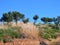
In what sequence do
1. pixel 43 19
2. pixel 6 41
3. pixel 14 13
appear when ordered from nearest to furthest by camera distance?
pixel 6 41, pixel 14 13, pixel 43 19

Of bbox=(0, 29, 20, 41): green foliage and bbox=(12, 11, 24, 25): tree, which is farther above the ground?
bbox=(12, 11, 24, 25): tree

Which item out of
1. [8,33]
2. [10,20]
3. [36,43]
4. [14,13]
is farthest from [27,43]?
[14,13]

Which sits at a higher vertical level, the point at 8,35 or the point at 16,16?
the point at 16,16

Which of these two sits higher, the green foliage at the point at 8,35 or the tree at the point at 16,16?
the tree at the point at 16,16

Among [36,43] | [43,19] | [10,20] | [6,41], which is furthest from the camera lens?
[43,19]

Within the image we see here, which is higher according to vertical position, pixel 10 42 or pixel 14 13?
pixel 14 13

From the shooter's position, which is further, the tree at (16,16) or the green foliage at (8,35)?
the tree at (16,16)

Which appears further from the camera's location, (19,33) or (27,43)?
(19,33)

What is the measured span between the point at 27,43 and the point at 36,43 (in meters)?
1.14

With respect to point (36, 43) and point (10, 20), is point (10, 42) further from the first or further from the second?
point (10, 20)

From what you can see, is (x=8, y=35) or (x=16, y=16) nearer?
(x=8, y=35)

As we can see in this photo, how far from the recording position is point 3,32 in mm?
24156

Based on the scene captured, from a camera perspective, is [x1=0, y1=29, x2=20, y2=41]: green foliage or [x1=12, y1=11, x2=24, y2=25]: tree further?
[x1=12, y1=11, x2=24, y2=25]: tree

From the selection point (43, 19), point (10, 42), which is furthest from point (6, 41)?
point (43, 19)
